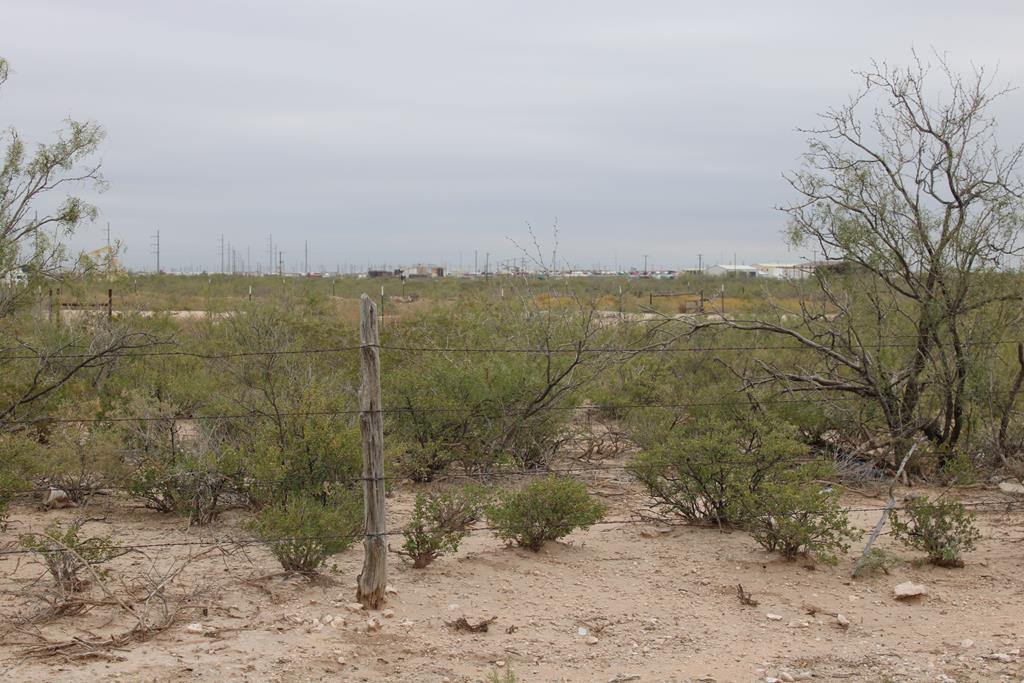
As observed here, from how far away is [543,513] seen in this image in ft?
29.8

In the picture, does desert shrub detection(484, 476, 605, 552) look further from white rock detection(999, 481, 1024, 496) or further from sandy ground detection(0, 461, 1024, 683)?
white rock detection(999, 481, 1024, 496)

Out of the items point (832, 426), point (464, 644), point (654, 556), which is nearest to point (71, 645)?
point (464, 644)

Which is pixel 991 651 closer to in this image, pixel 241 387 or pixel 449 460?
pixel 449 460

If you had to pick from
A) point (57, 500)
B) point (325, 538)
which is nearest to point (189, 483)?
point (57, 500)

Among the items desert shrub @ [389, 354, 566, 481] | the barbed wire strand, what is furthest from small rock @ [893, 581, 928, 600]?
desert shrub @ [389, 354, 566, 481]

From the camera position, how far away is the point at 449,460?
40.1 ft

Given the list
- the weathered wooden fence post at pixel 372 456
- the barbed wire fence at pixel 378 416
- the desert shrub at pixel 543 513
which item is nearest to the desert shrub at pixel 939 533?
the barbed wire fence at pixel 378 416

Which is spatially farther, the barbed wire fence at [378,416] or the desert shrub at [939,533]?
the desert shrub at [939,533]

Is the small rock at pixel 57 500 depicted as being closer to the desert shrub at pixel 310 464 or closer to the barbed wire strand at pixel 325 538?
the barbed wire strand at pixel 325 538

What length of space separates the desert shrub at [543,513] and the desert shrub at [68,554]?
3024mm

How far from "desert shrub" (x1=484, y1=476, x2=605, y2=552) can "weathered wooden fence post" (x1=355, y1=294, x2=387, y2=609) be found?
1620 millimetres

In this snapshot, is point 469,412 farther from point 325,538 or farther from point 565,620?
point 565,620

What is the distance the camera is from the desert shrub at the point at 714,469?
949 centimetres

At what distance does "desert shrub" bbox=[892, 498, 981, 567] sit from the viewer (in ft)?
28.8
